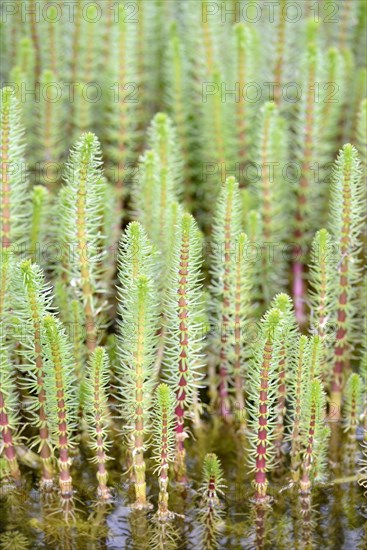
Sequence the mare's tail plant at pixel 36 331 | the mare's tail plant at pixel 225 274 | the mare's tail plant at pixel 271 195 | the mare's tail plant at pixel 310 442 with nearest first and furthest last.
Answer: the mare's tail plant at pixel 36 331
the mare's tail plant at pixel 310 442
the mare's tail plant at pixel 225 274
the mare's tail plant at pixel 271 195

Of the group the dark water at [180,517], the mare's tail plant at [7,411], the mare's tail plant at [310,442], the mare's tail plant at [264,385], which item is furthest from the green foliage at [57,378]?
the mare's tail plant at [310,442]

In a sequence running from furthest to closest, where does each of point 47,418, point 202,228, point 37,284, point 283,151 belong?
point 202,228, point 283,151, point 47,418, point 37,284

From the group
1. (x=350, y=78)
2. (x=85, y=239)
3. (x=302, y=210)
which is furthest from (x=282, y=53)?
A: (x=85, y=239)

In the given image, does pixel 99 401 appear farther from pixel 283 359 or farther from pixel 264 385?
pixel 283 359

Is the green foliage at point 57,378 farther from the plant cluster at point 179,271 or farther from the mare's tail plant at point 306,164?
the mare's tail plant at point 306,164

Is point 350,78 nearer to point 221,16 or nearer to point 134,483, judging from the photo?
point 221,16

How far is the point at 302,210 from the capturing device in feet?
11.5

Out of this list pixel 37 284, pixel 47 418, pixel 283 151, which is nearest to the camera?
pixel 37 284

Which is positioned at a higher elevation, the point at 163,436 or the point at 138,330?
Answer: the point at 138,330

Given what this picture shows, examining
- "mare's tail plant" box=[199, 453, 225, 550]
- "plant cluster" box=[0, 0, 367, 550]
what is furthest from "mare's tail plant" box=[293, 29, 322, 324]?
"mare's tail plant" box=[199, 453, 225, 550]

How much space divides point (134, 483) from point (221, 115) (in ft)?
5.02

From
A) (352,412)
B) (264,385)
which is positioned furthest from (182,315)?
(352,412)

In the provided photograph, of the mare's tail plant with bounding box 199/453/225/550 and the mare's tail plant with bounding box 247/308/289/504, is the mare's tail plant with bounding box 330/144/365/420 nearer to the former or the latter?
the mare's tail plant with bounding box 247/308/289/504

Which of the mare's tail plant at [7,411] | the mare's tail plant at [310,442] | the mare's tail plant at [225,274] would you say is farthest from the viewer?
the mare's tail plant at [225,274]
